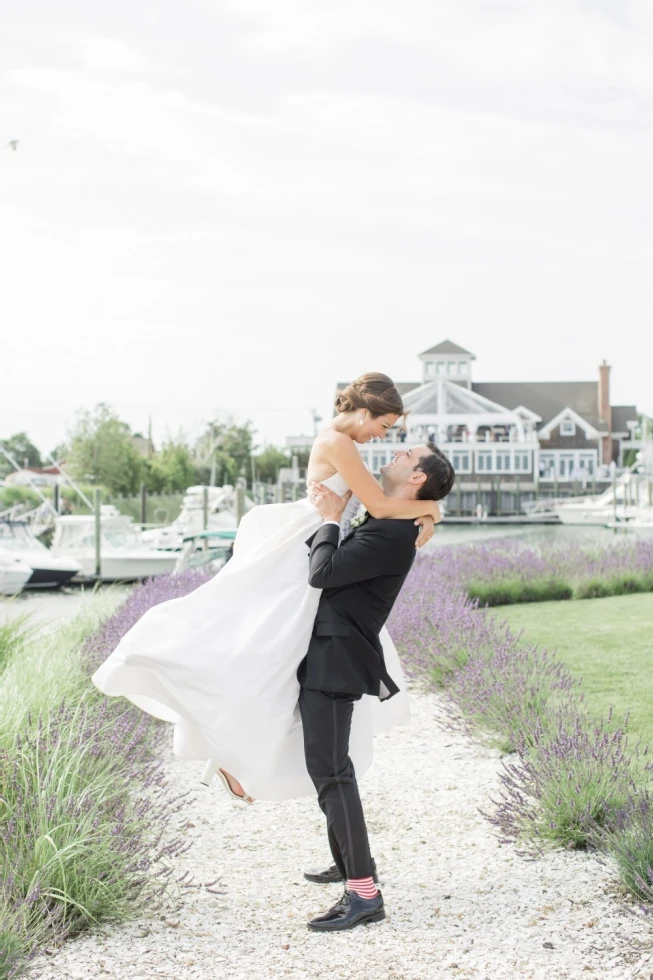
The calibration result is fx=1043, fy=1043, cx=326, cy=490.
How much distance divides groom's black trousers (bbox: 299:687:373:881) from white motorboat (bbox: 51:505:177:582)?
87.5ft

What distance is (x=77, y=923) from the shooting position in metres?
3.71

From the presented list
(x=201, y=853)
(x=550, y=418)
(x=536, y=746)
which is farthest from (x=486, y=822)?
(x=550, y=418)

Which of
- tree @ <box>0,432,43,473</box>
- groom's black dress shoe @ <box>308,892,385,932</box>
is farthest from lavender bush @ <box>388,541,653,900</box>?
tree @ <box>0,432,43,473</box>

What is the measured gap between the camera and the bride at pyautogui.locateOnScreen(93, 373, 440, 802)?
3.94 m

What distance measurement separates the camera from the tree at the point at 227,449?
9606cm

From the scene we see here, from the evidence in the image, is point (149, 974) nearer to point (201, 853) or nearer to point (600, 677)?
point (201, 853)

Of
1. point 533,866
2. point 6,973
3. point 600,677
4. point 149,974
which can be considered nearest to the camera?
point 6,973

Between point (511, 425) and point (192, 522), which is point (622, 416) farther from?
point (192, 522)

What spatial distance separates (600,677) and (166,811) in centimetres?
421

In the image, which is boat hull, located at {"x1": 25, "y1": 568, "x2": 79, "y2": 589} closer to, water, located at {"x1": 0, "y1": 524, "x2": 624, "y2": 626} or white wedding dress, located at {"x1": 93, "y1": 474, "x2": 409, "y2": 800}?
water, located at {"x1": 0, "y1": 524, "x2": 624, "y2": 626}

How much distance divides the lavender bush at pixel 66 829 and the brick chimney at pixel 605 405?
80581mm

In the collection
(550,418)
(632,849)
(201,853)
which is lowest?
(201,853)

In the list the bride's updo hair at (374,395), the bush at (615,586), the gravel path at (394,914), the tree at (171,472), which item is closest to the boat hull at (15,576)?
the bush at (615,586)

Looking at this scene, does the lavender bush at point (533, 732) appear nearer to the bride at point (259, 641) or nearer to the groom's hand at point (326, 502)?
the bride at point (259, 641)
